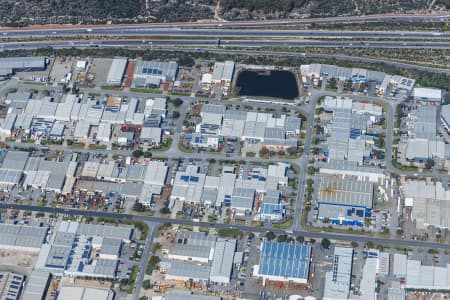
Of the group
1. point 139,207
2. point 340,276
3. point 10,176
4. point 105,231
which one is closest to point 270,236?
point 340,276

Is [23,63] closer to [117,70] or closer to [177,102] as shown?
[117,70]

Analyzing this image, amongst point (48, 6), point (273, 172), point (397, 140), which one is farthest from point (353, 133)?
point (48, 6)

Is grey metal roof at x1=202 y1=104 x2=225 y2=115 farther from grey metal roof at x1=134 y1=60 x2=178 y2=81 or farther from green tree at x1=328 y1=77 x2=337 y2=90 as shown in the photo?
green tree at x1=328 y1=77 x2=337 y2=90

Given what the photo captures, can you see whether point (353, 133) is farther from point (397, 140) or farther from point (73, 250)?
point (73, 250)

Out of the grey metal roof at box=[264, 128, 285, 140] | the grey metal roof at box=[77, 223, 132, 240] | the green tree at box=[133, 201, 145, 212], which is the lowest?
the grey metal roof at box=[77, 223, 132, 240]

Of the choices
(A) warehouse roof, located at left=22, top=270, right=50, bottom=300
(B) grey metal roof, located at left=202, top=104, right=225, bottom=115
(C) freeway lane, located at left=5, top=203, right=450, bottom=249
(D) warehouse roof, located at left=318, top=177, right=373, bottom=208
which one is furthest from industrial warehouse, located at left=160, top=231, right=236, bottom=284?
(B) grey metal roof, located at left=202, top=104, right=225, bottom=115

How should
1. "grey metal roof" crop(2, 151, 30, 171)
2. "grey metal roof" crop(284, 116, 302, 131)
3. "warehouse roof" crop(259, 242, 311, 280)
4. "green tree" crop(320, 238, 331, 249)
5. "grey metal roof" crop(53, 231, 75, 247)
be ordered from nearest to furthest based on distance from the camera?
"warehouse roof" crop(259, 242, 311, 280), "green tree" crop(320, 238, 331, 249), "grey metal roof" crop(53, 231, 75, 247), "grey metal roof" crop(2, 151, 30, 171), "grey metal roof" crop(284, 116, 302, 131)
